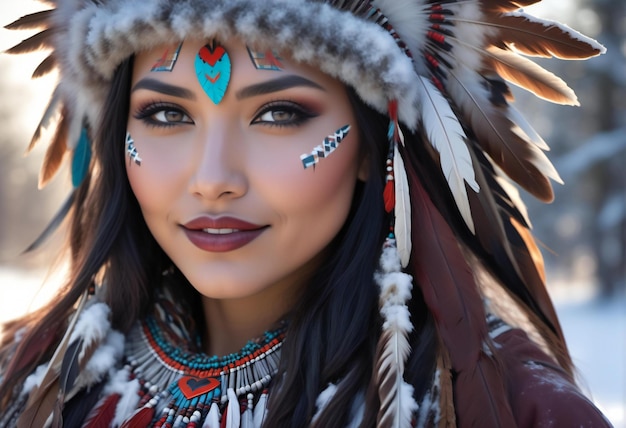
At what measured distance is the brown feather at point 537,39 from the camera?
1795mm

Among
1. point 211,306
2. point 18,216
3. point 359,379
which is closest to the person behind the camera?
point 359,379

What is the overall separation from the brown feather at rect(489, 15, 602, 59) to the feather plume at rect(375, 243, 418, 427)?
62 centimetres

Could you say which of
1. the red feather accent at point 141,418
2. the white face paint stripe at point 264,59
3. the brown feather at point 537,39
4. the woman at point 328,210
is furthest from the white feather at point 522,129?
the red feather accent at point 141,418

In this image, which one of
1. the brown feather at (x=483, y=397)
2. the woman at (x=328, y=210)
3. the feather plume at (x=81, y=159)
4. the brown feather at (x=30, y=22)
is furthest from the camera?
the feather plume at (x=81, y=159)

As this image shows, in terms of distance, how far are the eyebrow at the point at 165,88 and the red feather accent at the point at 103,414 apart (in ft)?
2.78

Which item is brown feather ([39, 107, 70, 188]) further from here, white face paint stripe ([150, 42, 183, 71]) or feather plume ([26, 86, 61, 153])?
white face paint stripe ([150, 42, 183, 71])

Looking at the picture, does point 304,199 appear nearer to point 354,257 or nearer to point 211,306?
point 354,257

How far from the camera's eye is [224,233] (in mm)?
1806

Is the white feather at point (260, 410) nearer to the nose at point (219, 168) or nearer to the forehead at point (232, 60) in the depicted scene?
the nose at point (219, 168)

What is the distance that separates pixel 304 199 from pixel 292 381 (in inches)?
17.8

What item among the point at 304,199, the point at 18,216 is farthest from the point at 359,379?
the point at 18,216

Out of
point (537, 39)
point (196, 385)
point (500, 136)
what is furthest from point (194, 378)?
point (537, 39)

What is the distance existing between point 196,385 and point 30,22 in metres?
1.23

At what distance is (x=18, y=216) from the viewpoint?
23.4 metres
